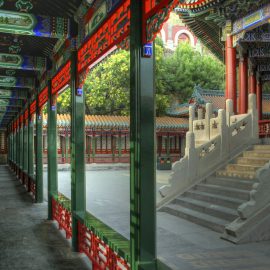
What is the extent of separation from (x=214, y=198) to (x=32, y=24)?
5.74m

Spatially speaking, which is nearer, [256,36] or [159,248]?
[159,248]

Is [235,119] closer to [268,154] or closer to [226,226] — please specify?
[268,154]

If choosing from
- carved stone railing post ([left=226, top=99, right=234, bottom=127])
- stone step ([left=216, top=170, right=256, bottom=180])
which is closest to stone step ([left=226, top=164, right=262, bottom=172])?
stone step ([left=216, top=170, right=256, bottom=180])

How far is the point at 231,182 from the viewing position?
979cm

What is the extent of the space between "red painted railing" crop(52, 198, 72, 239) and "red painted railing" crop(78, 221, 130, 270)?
987mm

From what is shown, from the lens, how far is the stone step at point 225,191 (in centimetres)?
881

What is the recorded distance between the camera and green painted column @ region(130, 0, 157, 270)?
12.3ft

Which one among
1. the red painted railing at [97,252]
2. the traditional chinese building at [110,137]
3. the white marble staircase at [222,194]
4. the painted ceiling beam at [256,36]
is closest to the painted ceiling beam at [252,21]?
the painted ceiling beam at [256,36]

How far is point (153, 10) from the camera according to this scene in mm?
3564

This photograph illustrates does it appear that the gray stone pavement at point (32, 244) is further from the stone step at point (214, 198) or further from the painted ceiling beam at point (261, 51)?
the painted ceiling beam at point (261, 51)

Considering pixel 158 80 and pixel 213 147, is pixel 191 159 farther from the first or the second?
pixel 158 80

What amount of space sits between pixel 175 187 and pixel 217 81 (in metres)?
30.2

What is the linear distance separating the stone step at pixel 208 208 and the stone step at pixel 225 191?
1.54ft

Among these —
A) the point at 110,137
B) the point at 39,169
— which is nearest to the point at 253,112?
the point at 39,169
